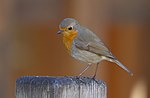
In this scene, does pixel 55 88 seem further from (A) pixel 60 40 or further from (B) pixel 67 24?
(A) pixel 60 40

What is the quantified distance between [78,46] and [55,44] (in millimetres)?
1333

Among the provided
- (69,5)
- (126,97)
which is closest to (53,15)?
(69,5)

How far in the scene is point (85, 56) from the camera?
5.36 metres

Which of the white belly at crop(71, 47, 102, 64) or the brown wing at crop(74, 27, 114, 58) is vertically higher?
the brown wing at crop(74, 27, 114, 58)

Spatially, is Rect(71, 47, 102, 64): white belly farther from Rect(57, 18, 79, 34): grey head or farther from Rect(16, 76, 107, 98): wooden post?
Rect(16, 76, 107, 98): wooden post

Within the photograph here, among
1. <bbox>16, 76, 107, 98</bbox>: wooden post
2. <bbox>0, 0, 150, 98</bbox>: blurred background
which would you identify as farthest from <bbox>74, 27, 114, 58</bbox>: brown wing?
<bbox>16, 76, 107, 98</bbox>: wooden post

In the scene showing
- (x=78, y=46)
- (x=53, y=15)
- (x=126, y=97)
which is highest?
(x=53, y=15)

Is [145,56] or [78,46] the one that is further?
[145,56]

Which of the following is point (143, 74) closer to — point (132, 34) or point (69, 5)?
point (132, 34)

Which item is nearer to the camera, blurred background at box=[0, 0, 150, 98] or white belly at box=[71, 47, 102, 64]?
white belly at box=[71, 47, 102, 64]

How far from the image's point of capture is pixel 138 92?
6.72 m

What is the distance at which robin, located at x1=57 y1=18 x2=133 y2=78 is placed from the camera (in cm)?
527

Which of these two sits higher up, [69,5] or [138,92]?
[69,5]

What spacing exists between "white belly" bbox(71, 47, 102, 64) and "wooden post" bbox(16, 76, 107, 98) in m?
1.83
